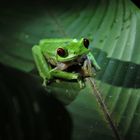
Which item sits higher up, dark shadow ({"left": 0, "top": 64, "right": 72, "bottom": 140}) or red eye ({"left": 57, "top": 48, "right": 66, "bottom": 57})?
red eye ({"left": 57, "top": 48, "right": 66, "bottom": 57})

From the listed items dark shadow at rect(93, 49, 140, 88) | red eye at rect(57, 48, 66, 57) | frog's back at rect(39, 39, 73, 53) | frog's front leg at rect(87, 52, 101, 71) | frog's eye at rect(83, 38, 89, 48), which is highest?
frog's back at rect(39, 39, 73, 53)

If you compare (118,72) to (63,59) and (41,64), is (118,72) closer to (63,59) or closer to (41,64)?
(63,59)

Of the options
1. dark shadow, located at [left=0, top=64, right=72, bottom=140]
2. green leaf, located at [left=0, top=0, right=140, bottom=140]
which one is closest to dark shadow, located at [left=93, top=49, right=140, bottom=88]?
green leaf, located at [left=0, top=0, right=140, bottom=140]

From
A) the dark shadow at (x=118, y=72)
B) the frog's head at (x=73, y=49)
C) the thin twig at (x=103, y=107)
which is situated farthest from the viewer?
the frog's head at (x=73, y=49)

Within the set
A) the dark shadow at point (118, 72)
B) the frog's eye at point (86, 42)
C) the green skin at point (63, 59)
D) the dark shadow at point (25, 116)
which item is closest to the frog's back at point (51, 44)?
the green skin at point (63, 59)

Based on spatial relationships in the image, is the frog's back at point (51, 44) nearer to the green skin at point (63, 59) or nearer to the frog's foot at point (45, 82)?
the green skin at point (63, 59)

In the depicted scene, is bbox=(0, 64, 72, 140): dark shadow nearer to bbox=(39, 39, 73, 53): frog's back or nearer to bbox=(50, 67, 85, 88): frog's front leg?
bbox=(50, 67, 85, 88): frog's front leg
